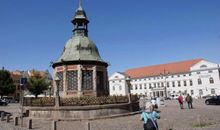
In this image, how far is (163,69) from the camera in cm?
9212

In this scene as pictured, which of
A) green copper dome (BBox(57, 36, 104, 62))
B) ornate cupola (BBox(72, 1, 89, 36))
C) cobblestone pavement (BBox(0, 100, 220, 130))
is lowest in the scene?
cobblestone pavement (BBox(0, 100, 220, 130))

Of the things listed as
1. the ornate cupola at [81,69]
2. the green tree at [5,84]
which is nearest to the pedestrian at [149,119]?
the ornate cupola at [81,69]

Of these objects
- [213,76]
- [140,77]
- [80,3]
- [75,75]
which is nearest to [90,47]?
[75,75]

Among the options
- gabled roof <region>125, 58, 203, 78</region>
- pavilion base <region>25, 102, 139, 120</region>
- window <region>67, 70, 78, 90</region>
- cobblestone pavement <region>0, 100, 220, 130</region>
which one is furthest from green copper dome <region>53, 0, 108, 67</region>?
gabled roof <region>125, 58, 203, 78</region>

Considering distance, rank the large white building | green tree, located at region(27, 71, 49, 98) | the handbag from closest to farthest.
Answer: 1. the handbag
2. green tree, located at region(27, 71, 49, 98)
3. the large white building

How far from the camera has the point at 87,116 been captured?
19594 millimetres

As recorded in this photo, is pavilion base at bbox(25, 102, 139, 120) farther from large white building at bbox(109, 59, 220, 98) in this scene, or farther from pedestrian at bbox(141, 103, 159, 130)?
large white building at bbox(109, 59, 220, 98)

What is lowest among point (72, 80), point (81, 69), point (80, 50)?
point (72, 80)

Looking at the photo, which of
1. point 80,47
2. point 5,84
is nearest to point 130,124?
point 80,47

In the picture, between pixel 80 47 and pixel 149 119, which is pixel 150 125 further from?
pixel 80 47

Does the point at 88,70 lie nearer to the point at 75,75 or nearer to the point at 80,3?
the point at 75,75

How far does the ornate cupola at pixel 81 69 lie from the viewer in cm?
2509

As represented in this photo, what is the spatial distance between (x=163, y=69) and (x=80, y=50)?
6919 centimetres

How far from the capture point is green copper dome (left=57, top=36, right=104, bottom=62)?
2629cm
